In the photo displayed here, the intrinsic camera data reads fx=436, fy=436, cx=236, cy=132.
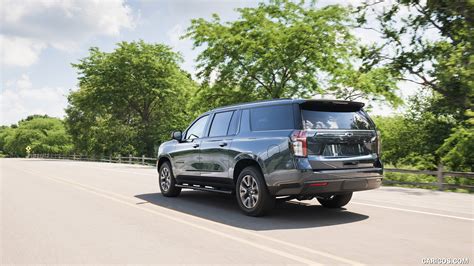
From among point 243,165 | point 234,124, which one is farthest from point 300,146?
point 234,124

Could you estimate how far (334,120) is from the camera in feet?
23.8

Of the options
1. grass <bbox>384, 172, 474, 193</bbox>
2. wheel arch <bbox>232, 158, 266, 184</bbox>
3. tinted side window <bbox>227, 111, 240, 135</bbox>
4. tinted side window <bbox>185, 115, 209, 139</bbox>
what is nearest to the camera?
wheel arch <bbox>232, 158, 266, 184</bbox>

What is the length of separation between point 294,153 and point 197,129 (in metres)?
3.50

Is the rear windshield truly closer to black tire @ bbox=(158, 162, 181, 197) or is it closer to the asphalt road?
the asphalt road

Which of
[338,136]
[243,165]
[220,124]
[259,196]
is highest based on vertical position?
[220,124]

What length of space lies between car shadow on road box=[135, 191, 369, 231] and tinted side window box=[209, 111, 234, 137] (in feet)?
4.90

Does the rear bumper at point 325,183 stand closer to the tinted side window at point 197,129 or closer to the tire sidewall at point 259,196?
the tire sidewall at point 259,196

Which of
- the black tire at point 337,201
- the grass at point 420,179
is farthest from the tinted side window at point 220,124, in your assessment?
the grass at point 420,179

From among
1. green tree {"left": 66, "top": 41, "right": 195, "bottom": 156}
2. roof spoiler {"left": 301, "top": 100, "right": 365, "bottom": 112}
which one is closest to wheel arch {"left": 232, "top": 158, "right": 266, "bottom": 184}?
roof spoiler {"left": 301, "top": 100, "right": 365, "bottom": 112}

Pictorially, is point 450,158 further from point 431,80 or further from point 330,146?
point 330,146

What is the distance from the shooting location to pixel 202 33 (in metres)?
28.4

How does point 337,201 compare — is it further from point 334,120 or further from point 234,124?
point 234,124

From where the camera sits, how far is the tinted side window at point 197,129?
31.4ft

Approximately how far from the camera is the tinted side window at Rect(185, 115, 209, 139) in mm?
9570
